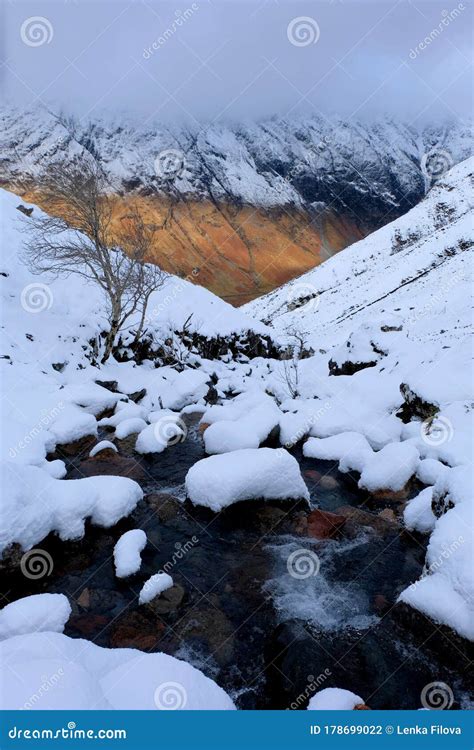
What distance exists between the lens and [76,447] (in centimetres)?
1083

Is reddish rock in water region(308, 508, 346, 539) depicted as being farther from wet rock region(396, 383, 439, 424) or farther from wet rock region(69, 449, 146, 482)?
wet rock region(396, 383, 439, 424)

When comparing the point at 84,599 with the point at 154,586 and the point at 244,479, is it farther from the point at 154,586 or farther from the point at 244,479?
the point at 244,479

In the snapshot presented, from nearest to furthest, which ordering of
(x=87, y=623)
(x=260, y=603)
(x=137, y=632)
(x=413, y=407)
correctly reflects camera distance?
1. (x=137, y=632)
2. (x=87, y=623)
3. (x=260, y=603)
4. (x=413, y=407)

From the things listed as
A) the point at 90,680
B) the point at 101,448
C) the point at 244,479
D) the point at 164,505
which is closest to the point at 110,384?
the point at 101,448

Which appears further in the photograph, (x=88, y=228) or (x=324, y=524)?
(x=88, y=228)

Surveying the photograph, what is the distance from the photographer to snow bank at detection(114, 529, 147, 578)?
6621 mm

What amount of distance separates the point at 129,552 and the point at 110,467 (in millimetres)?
3605

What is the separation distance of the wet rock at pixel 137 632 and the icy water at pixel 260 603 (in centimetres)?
1

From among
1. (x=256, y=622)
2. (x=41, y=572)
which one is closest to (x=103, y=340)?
(x=41, y=572)

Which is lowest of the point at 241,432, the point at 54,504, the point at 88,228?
the point at 241,432

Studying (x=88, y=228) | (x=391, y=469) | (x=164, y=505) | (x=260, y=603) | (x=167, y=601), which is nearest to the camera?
(x=167, y=601)

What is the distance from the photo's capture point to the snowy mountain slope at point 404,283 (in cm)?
2853

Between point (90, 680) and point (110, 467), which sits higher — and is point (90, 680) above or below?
below
